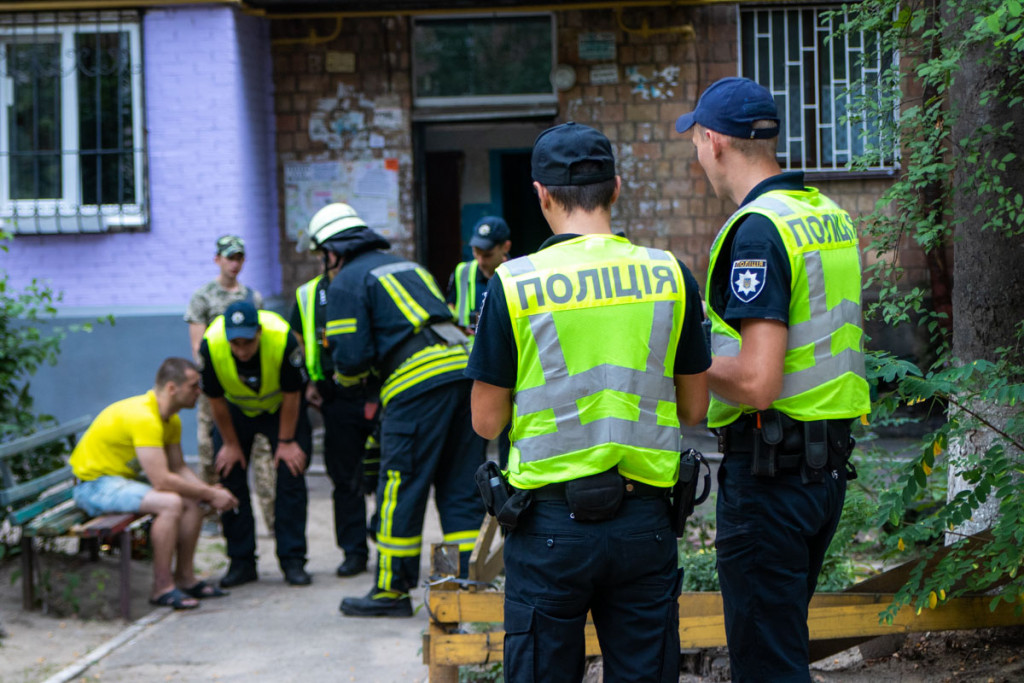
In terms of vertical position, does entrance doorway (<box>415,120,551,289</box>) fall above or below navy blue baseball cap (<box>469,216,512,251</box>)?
above

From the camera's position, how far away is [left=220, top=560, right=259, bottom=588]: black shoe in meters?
6.15

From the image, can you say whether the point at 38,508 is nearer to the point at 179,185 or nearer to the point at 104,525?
the point at 104,525

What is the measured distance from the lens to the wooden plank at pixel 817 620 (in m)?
3.58

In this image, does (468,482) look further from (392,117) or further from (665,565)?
(392,117)

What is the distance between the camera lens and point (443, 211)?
443 inches

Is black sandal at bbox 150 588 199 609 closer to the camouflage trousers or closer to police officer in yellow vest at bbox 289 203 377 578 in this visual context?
police officer in yellow vest at bbox 289 203 377 578

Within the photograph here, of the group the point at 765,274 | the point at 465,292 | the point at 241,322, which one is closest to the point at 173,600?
the point at 241,322

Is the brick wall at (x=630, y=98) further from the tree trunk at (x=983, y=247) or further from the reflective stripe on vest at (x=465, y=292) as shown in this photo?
the tree trunk at (x=983, y=247)

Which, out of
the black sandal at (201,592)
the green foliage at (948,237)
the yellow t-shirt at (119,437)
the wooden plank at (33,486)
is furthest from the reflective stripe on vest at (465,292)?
the green foliage at (948,237)

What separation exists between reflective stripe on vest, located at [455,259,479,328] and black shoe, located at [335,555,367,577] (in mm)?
1594

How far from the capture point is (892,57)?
4.36 m

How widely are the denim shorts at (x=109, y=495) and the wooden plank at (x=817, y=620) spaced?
2.76 meters

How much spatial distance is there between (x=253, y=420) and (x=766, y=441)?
4.10 meters

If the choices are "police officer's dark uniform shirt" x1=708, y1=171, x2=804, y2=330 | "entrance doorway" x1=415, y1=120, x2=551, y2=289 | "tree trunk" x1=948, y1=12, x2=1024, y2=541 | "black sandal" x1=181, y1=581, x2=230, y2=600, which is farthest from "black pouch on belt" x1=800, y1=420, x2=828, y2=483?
"entrance doorway" x1=415, y1=120, x2=551, y2=289
